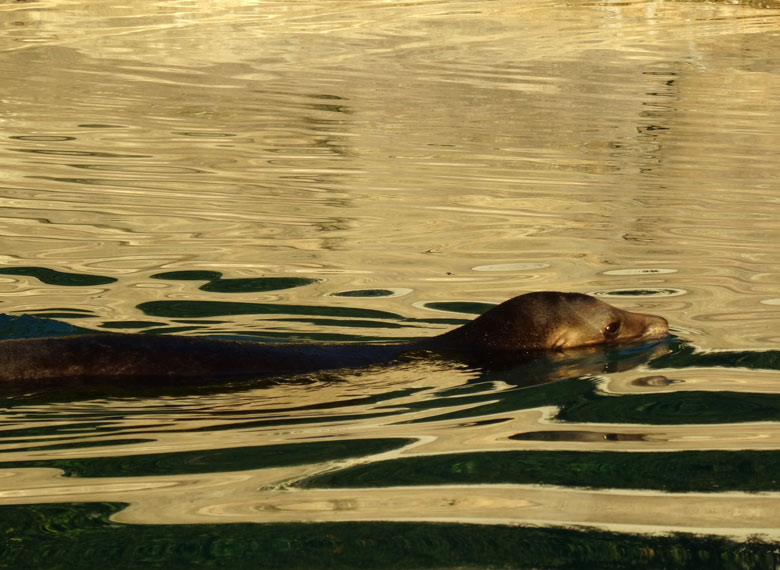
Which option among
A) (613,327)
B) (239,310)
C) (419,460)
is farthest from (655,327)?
(419,460)

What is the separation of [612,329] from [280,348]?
191 centimetres

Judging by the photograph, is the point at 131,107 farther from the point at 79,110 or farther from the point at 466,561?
the point at 466,561

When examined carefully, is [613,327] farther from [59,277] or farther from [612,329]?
[59,277]

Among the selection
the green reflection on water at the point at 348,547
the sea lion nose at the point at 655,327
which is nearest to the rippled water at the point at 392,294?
the green reflection on water at the point at 348,547

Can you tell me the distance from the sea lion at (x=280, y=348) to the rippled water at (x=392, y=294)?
0.20 metres

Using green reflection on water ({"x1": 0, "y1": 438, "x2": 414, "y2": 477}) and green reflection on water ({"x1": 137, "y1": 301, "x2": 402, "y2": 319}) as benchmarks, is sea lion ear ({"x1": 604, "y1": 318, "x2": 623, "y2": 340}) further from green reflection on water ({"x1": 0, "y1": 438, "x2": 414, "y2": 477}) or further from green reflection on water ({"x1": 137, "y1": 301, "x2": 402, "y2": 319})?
green reflection on water ({"x1": 0, "y1": 438, "x2": 414, "y2": 477})

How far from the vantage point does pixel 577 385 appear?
21.2 ft

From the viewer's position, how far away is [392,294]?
877cm

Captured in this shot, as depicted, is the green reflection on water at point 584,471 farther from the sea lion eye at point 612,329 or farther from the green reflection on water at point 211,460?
the sea lion eye at point 612,329

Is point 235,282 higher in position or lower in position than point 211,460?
lower

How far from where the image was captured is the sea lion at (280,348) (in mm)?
6270

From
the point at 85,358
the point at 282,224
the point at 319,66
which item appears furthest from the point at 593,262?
the point at 319,66

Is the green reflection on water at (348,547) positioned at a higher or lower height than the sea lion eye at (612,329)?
higher

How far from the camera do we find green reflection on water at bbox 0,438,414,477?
4.91 m
